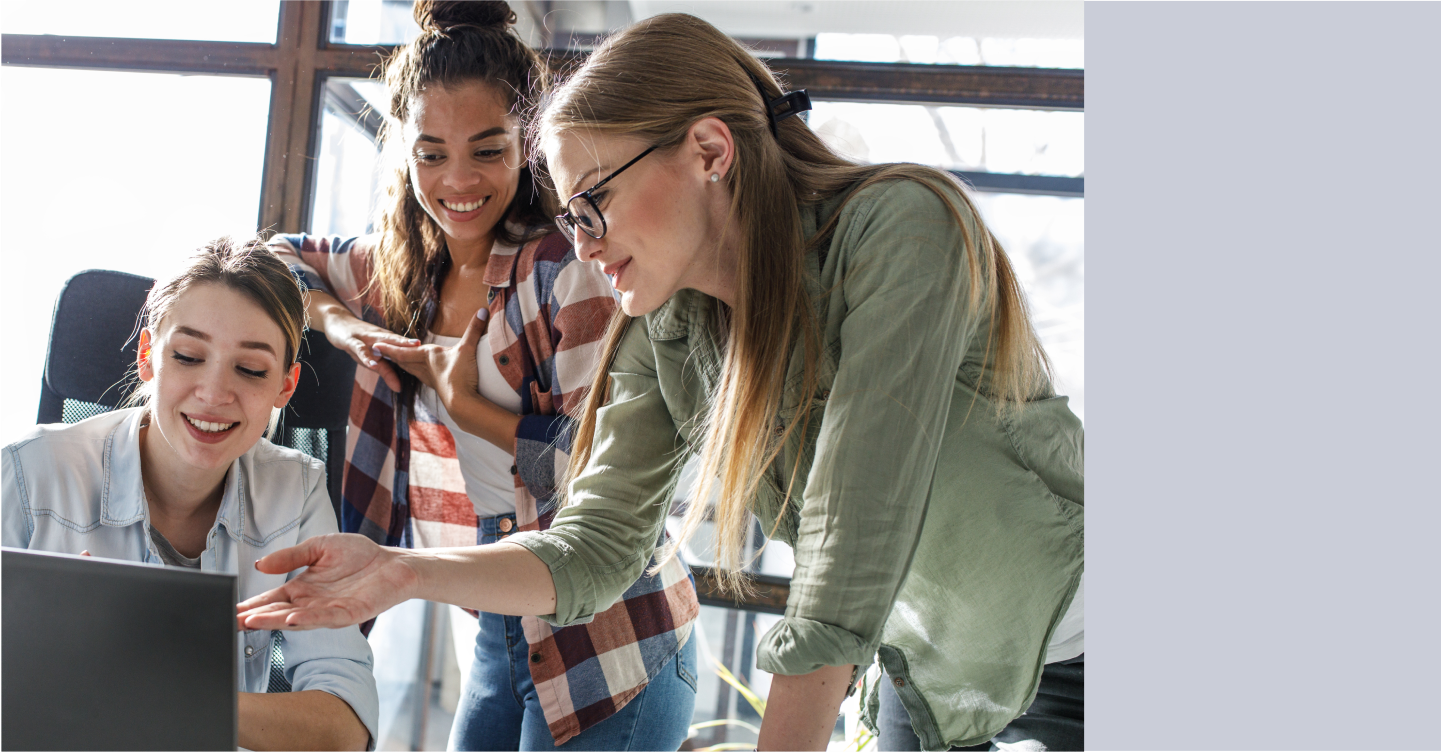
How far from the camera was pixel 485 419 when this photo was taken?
130cm

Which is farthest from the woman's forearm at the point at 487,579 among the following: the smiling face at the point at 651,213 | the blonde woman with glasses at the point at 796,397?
the smiling face at the point at 651,213

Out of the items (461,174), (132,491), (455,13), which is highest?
(455,13)

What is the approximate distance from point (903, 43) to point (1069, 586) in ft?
4.60

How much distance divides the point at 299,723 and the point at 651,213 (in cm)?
69

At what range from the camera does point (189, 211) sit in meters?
2.02

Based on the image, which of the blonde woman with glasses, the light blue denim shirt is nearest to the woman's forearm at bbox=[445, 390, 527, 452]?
the light blue denim shirt

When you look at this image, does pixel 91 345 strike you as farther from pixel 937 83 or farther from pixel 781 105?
pixel 937 83

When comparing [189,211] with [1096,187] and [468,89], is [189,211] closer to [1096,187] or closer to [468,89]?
[468,89]

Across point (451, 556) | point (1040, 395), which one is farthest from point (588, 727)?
point (1040, 395)

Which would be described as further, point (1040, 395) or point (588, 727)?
point (588, 727)

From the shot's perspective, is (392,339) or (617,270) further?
(392,339)

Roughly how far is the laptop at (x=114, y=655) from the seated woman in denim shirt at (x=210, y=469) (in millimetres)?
553

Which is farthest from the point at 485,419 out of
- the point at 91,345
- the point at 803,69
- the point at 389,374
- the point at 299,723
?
the point at 803,69

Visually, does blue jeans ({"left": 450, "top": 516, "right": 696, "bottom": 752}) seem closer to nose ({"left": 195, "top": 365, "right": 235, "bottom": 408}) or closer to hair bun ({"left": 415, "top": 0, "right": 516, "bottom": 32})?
nose ({"left": 195, "top": 365, "right": 235, "bottom": 408})
